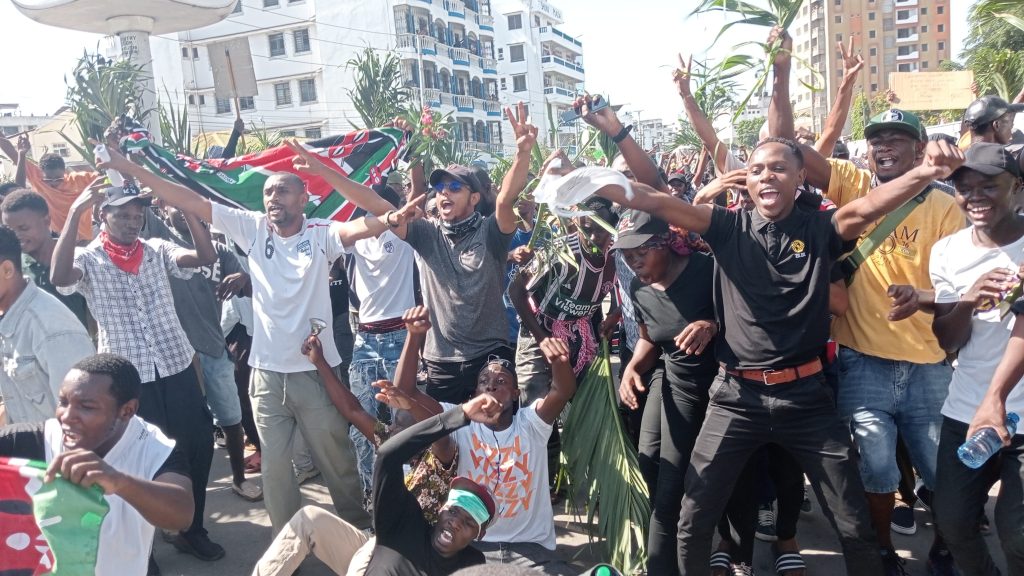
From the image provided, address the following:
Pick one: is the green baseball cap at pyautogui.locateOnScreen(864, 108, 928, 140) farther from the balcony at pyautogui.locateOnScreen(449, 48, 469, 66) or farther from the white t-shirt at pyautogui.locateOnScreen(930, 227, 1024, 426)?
the balcony at pyautogui.locateOnScreen(449, 48, 469, 66)

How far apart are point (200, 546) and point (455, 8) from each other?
5037cm

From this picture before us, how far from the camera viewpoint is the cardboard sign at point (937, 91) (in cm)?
967

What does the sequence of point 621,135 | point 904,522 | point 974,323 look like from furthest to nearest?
point 904,522 < point 621,135 < point 974,323

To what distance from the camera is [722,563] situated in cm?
366

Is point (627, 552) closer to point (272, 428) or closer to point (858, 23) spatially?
point (272, 428)

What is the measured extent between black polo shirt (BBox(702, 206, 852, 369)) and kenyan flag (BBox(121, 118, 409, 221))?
12.9 ft

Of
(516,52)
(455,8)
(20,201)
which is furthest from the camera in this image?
(516,52)

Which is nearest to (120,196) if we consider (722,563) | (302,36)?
(722,563)

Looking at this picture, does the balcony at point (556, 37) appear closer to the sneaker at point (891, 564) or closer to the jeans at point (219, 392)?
the jeans at point (219, 392)

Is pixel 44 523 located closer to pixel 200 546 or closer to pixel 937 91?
pixel 200 546

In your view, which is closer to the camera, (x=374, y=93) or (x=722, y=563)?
(x=722, y=563)

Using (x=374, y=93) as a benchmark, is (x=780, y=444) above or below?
below

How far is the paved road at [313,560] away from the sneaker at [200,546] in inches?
1.4

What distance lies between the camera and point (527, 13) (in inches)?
2625
